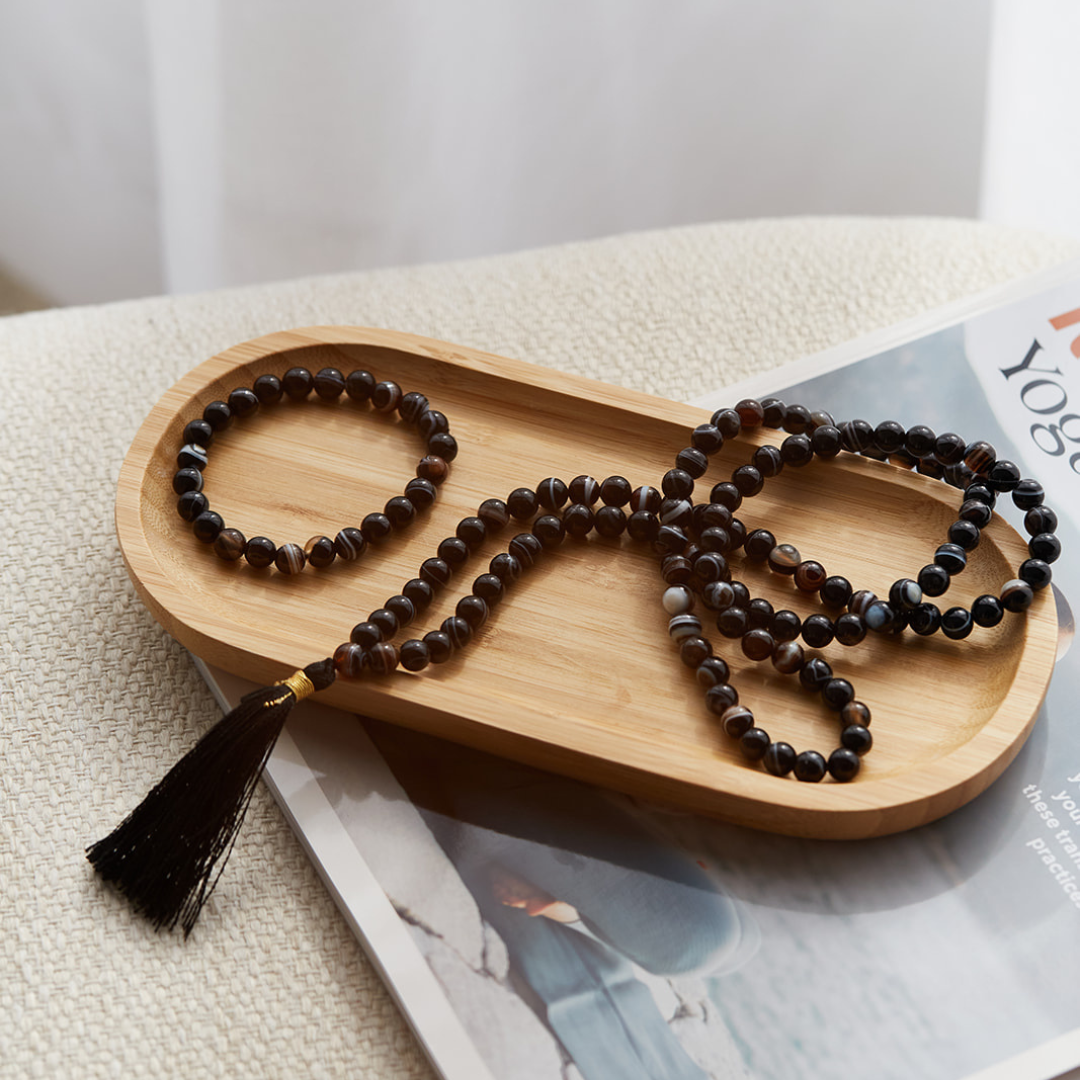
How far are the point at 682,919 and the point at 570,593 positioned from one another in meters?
0.19

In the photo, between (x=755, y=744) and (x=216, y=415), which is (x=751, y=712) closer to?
(x=755, y=744)

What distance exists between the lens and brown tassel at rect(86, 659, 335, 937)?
57 cm

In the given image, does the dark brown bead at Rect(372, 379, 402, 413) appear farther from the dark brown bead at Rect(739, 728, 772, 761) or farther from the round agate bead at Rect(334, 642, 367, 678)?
the dark brown bead at Rect(739, 728, 772, 761)

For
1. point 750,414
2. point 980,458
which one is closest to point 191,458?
point 750,414

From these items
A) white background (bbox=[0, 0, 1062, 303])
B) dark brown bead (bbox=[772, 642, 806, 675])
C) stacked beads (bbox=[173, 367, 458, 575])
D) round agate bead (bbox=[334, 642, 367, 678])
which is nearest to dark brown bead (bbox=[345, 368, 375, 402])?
stacked beads (bbox=[173, 367, 458, 575])

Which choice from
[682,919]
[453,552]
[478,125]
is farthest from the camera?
[478,125]

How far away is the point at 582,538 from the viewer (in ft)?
2.23

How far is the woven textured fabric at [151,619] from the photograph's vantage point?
545 mm

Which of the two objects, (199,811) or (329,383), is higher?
(329,383)

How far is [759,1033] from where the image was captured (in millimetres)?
530

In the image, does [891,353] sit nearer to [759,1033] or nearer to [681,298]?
[681,298]

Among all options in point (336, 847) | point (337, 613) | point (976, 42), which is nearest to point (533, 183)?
point (976, 42)

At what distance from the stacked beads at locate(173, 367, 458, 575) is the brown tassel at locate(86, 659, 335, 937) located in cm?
9

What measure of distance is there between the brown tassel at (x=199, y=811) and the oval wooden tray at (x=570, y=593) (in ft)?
0.10
